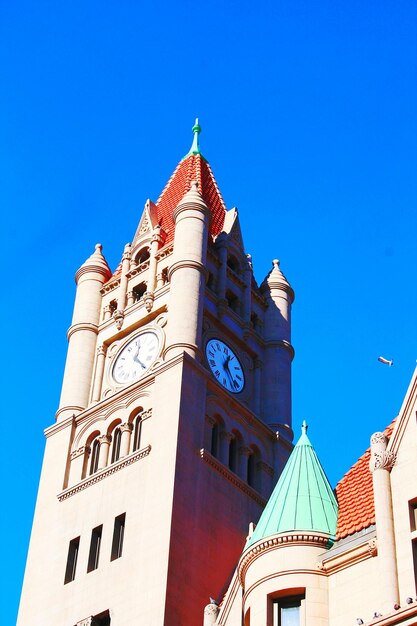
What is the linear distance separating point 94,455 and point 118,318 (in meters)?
7.72

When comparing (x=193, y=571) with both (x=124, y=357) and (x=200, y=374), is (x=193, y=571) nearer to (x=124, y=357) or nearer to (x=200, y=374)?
(x=200, y=374)

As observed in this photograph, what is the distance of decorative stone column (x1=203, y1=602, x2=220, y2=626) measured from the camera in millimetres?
43062

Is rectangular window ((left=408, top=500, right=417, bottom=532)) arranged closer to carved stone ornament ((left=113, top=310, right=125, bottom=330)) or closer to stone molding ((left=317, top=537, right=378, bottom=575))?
stone molding ((left=317, top=537, right=378, bottom=575))

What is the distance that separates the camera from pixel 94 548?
5097cm

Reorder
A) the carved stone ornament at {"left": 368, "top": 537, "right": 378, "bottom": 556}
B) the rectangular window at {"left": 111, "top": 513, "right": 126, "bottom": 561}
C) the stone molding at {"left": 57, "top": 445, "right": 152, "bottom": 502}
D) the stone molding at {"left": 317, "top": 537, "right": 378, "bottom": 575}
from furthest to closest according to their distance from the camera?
the stone molding at {"left": 57, "top": 445, "right": 152, "bottom": 502}, the rectangular window at {"left": 111, "top": 513, "right": 126, "bottom": 561}, the stone molding at {"left": 317, "top": 537, "right": 378, "bottom": 575}, the carved stone ornament at {"left": 368, "top": 537, "right": 378, "bottom": 556}

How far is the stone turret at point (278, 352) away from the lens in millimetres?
59219

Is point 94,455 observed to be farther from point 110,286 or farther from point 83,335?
point 110,286

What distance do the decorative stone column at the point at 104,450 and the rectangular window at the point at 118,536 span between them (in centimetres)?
365

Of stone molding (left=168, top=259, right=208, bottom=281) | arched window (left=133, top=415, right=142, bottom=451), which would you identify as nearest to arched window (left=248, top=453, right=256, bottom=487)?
arched window (left=133, top=415, right=142, bottom=451)

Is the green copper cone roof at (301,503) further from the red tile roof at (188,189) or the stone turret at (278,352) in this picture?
the red tile roof at (188,189)

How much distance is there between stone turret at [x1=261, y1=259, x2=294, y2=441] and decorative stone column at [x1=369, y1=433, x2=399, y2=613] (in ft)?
78.7

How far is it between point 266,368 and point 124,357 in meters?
6.92

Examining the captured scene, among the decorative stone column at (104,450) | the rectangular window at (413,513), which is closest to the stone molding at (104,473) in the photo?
the decorative stone column at (104,450)

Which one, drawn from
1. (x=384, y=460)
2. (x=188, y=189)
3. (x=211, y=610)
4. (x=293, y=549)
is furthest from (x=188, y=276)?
(x=384, y=460)
